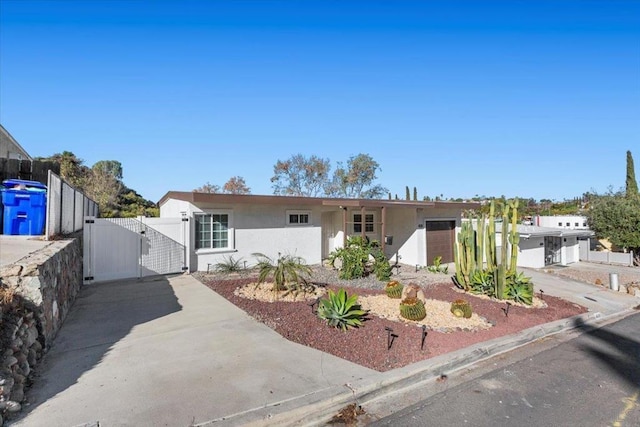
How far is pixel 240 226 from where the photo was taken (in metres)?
12.5

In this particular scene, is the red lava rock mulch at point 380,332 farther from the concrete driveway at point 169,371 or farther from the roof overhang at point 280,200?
the roof overhang at point 280,200

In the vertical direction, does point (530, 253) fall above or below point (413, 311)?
above

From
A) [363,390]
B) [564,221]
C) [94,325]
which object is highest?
[564,221]

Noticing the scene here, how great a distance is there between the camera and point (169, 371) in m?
4.48

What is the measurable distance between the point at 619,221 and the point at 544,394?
23.2m

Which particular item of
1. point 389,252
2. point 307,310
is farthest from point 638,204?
point 307,310

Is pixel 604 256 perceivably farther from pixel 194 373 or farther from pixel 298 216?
pixel 194 373

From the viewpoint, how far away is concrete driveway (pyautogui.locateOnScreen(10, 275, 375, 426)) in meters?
3.56

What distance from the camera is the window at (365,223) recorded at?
52.5 ft

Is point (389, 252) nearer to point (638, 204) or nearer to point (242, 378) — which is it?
point (242, 378)

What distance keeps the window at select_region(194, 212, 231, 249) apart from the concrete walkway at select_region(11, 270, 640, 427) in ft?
14.9

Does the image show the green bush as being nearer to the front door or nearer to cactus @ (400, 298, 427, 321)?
cactus @ (400, 298, 427, 321)

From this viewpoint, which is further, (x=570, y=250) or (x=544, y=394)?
(x=570, y=250)

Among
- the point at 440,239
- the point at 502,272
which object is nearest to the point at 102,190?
the point at 440,239
